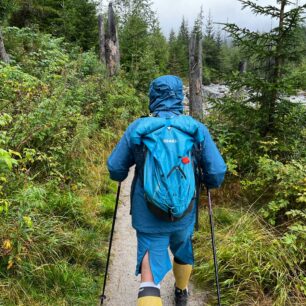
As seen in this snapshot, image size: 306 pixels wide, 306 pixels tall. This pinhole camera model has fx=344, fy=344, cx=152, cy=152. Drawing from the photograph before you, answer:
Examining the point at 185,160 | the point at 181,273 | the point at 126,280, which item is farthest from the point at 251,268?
the point at 185,160

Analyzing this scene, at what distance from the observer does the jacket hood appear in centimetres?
267

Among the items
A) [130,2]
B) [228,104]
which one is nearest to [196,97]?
[228,104]

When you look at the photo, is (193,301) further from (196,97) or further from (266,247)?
(196,97)

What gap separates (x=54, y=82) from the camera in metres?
7.00

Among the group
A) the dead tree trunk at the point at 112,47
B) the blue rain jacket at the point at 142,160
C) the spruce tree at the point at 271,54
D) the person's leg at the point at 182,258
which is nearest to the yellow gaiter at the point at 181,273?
the person's leg at the point at 182,258

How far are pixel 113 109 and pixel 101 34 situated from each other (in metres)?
9.91

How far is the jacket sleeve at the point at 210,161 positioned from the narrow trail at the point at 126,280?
5.38 feet

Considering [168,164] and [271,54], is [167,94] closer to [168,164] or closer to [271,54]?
[168,164]

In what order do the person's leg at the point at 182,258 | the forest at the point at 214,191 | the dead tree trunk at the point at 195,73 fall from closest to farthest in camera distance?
the person's leg at the point at 182,258, the forest at the point at 214,191, the dead tree trunk at the point at 195,73

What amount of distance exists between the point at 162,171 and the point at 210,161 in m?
0.48

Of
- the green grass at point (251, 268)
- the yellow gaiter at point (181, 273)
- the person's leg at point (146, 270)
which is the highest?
the person's leg at point (146, 270)

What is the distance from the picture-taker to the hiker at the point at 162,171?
2.41m

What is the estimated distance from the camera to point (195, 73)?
8.57 meters

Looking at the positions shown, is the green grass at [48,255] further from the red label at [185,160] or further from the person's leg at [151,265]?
the red label at [185,160]
